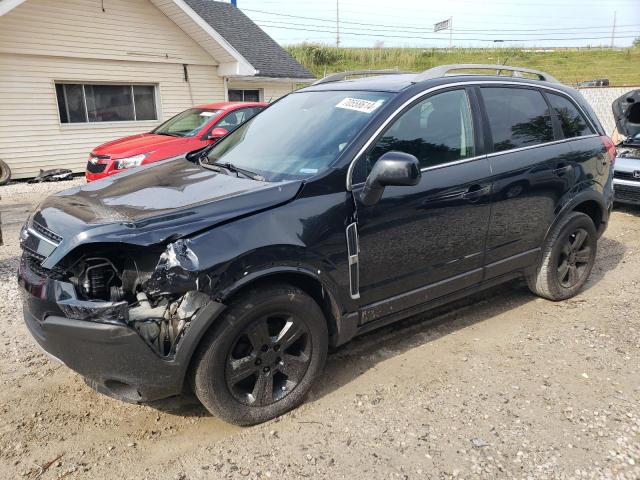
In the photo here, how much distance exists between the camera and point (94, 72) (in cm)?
1267

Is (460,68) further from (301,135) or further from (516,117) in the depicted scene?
(301,135)

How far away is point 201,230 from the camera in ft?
8.10

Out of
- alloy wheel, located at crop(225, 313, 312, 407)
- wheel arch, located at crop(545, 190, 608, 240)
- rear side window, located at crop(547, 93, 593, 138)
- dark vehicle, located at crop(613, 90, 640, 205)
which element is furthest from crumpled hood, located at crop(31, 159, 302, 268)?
dark vehicle, located at crop(613, 90, 640, 205)

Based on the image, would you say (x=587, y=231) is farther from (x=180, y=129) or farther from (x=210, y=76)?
(x=210, y=76)

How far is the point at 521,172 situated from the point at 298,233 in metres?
1.98

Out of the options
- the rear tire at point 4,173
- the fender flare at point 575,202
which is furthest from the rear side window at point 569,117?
the rear tire at point 4,173

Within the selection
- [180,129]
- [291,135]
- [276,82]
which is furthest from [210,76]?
[291,135]

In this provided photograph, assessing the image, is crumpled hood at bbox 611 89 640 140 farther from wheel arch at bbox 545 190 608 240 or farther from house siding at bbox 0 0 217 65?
house siding at bbox 0 0 217 65

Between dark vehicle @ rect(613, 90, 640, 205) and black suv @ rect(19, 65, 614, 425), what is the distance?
13.3ft

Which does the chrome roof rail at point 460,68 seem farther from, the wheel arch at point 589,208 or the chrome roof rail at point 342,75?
the wheel arch at point 589,208

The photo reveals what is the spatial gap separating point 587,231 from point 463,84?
1.95 meters

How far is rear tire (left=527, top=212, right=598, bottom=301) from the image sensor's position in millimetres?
4191

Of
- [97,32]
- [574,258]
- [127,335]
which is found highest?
[97,32]

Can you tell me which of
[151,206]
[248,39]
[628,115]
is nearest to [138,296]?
[151,206]
